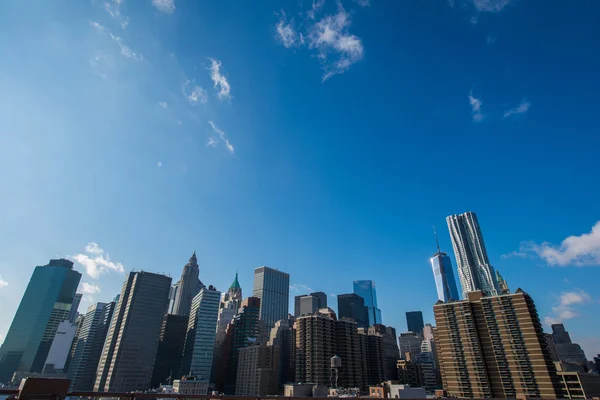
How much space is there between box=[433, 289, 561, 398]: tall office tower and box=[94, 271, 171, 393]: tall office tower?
106m

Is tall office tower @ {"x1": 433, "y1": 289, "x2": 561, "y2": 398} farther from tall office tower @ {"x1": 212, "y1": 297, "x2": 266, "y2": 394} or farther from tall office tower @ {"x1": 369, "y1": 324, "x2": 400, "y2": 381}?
tall office tower @ {"x1": 212, "y1": 297, "x2": 266, "y2": 394}

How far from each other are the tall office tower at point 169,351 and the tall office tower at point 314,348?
6209 centimetres

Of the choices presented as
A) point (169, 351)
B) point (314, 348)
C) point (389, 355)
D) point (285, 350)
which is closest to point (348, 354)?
point (314, 348)

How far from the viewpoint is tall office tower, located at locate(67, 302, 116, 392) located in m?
149

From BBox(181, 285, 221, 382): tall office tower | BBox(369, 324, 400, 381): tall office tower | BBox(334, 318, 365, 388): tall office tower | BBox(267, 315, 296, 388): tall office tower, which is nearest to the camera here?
BBox(334, 318, 365, 388): tall office tower

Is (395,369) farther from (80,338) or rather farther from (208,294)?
(80,338)

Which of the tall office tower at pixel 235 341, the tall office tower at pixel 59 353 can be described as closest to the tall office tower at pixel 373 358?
the tall office tower at pixel 235 341

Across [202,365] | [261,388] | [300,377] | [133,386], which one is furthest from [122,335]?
[300,377]

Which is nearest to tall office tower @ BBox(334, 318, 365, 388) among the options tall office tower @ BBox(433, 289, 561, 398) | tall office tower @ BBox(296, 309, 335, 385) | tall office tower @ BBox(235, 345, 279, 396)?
tall office tower @ BBox(296, 309, 335, 385)

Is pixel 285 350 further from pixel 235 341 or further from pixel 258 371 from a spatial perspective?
pixel 258 371

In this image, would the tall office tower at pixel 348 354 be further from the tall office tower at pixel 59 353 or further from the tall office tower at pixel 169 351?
the tall office tower at pixel 59 353

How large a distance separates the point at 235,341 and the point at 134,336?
40456 millimetres

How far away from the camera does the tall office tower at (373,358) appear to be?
115 m

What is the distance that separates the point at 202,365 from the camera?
4968 inches
